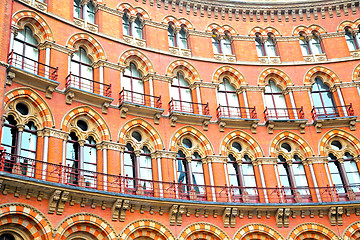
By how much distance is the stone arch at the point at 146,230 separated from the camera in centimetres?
1930

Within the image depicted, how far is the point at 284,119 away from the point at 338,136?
131 inches

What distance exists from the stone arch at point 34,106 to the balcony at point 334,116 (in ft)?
47.9

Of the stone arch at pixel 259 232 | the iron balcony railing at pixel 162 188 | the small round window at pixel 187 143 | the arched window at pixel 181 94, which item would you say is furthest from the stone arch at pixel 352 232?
the arched window at pixel 181 94

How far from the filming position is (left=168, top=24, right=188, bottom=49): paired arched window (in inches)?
1048

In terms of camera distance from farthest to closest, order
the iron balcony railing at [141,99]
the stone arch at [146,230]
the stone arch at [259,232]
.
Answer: the iron balcony railing at [141,99] → the stone arch at [259,232] → the stone arch at [146,230]

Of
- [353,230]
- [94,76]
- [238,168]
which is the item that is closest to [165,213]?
[238,168]

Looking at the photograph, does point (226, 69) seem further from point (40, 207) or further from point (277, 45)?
point (40, 207)

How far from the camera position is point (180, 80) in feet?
84.7

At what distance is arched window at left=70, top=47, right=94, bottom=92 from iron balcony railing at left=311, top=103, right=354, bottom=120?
12862 millimetres

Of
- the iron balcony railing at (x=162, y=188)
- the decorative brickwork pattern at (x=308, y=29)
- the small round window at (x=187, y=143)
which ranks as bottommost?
the iron balcony railing at (x=162, y=188)

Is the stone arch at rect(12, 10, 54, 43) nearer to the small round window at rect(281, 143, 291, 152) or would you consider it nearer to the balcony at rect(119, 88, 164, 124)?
the balcony at rect(119, 88, 164, 124)

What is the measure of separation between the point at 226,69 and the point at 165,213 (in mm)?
10167

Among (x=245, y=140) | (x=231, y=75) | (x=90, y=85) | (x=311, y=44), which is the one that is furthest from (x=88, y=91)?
(x=311, y=44)

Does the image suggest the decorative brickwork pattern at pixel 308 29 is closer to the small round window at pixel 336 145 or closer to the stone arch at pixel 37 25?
the small round window at pixel 336 145
